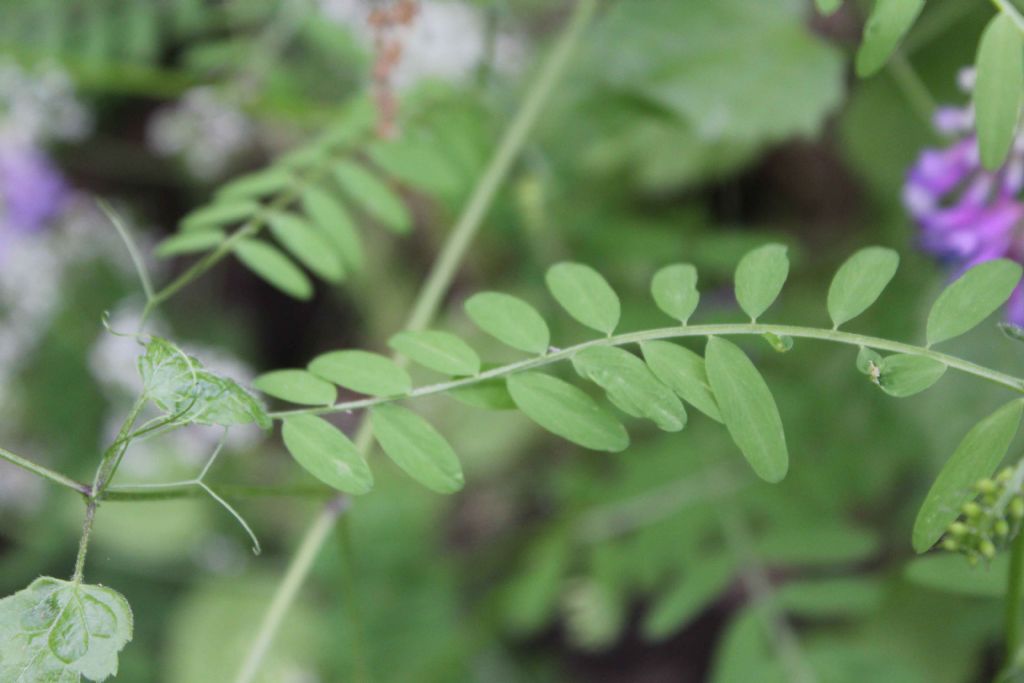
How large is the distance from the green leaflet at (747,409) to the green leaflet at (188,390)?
355mm

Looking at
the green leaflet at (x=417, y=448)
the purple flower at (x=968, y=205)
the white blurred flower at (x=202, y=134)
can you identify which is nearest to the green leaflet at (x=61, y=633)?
the green leaflet at (x=417, y=448)

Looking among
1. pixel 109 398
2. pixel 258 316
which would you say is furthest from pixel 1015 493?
pixel 258 316

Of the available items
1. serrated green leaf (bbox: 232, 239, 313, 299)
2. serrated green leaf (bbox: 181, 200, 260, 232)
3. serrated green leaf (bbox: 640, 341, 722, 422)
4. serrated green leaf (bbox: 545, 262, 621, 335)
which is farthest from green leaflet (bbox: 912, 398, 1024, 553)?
serrated green leaf (bbox: 181, 200, 260, 232)

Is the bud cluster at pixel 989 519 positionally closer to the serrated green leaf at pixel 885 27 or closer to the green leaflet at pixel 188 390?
the serrated green leaf at pixel 885 27

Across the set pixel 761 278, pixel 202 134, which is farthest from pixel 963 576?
pixel 202 134

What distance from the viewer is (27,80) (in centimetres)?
206

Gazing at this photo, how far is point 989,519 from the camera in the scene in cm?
68

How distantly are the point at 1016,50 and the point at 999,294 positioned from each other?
19 cm

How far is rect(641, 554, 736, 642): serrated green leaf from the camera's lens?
146 centimetres

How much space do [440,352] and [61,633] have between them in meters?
0.37

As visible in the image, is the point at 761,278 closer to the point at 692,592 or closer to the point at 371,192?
the point at 371,192

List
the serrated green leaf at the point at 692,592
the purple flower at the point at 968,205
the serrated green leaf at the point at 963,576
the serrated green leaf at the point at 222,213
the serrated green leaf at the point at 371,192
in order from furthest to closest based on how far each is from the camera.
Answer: the serrated green leaf at the point at 692,592 → the serrated green leaf at the point at 371,192 → the serrated green leaf at the point at 222,213 → the purple flower at the point at 968,205 → the serrated green leaf at the point at 963,576

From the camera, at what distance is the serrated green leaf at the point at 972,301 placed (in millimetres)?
785

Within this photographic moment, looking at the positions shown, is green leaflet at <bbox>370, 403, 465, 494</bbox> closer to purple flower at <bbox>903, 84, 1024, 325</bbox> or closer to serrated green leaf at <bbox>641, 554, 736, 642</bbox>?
purple flower at <bbox>903, 84, 1024, 325</bbox>
